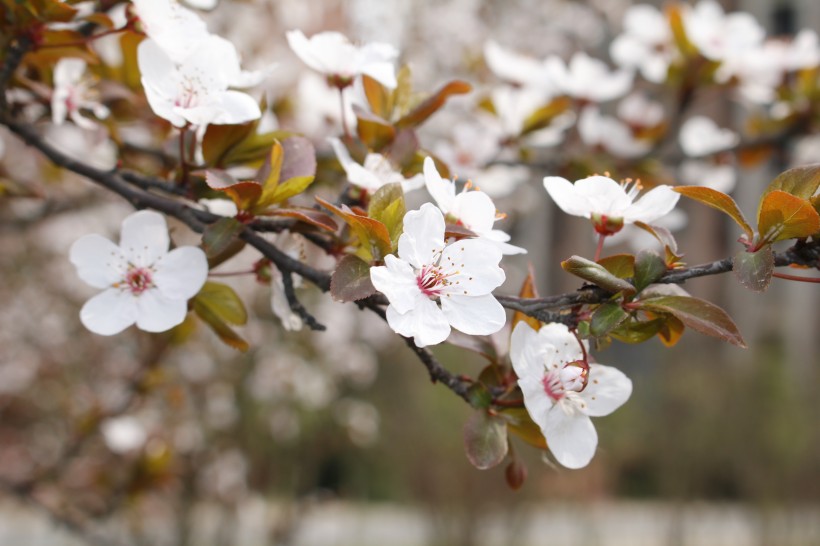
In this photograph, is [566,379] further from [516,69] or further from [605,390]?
[516,69]

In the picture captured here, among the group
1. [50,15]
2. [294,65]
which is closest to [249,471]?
[294,65]

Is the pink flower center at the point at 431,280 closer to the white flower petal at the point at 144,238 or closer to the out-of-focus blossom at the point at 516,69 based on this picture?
the white flower petal at the point at 144,238

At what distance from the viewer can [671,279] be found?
0.70m

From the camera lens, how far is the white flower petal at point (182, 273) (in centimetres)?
77

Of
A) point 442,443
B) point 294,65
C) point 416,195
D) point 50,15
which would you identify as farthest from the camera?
point 442,443

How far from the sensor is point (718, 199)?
712 millimetres

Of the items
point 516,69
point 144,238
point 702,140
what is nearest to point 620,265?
point 144,238

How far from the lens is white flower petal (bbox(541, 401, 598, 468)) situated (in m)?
0.71

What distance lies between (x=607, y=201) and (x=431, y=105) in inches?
11.6

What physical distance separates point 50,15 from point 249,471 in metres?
3.36

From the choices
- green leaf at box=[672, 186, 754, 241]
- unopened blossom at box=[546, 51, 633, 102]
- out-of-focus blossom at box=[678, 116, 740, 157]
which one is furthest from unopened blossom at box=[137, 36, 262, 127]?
out-of-focus blossom at box=[678, 116, 740, 157]

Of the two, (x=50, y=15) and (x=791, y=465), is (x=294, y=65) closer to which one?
(x=50, y=15)

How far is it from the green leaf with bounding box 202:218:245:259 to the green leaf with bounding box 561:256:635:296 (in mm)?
312

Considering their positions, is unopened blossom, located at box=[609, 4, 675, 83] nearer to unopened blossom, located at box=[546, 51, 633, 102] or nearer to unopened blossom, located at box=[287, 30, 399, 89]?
unopened blossom, located at box=[546, 51, 633, 102]
